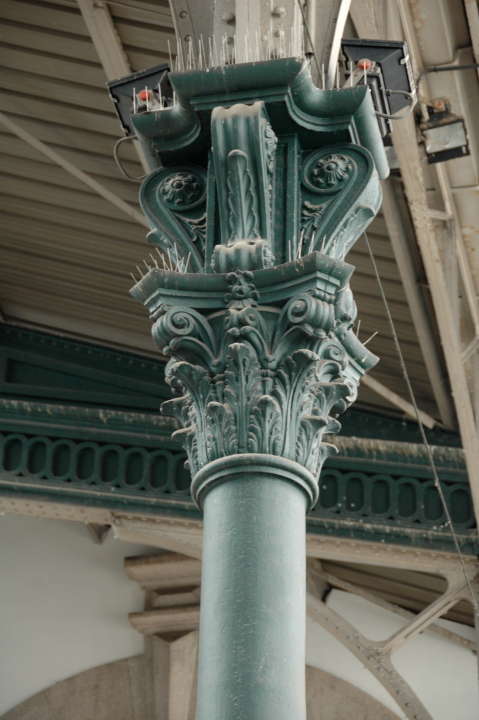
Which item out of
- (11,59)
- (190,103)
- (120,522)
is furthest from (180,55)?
(120,522)

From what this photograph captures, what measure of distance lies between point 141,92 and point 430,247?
3.06m

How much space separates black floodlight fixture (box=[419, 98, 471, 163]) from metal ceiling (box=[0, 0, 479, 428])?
345mm

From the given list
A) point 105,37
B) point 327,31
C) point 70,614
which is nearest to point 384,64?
point 327,31

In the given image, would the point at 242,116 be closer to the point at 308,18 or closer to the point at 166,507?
the point at 308,18

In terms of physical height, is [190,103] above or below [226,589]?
above

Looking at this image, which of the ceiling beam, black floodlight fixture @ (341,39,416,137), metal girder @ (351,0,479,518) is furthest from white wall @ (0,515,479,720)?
black floodlight fixture @ (341,39,416,137)

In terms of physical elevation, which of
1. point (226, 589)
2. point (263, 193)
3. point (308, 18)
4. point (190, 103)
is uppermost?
point (308, 18)

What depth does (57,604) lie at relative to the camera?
1275cm

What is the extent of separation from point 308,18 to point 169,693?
24.4ft

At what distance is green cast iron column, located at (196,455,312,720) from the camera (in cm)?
452

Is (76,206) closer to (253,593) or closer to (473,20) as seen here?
(473,20)

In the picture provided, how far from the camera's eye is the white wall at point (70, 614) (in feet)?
40.7

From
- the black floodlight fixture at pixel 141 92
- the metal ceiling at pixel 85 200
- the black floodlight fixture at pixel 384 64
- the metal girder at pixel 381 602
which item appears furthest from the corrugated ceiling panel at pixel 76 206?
the black floodlight fixture at pixel 384 64

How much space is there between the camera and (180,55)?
593cm
